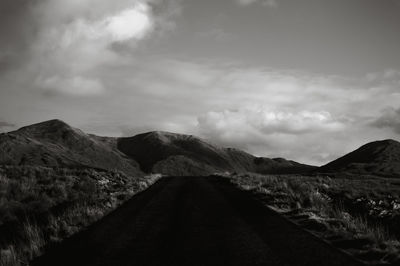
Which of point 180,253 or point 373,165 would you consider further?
point 373,165

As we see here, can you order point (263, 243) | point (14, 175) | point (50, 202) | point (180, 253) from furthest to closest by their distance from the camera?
point (14, 175) < point (50, 202) < point (263, 243) < point (180, 253)

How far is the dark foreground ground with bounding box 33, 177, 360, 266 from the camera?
28.3ft

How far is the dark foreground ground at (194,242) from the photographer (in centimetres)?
864

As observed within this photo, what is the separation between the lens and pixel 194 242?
10375 mm

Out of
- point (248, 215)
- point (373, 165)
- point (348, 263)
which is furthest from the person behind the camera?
point (373, 165)

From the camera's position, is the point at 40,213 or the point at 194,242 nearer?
the point at 194,242

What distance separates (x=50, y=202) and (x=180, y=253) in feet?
42.2

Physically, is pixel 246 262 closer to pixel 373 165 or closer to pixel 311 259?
pixel 311 259

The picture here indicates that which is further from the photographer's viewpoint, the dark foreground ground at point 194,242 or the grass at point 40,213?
the grass at point 40,213

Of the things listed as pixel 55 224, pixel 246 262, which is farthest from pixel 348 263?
pixel 55 224

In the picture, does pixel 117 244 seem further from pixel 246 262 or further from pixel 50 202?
pixel 50 202

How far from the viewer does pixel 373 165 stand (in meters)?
179

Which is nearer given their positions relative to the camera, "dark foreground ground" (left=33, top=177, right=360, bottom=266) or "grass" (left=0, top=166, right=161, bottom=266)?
"dark foreground ground" (left=33, top=177, right=360, bottom=266)

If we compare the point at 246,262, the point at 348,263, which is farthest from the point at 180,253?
the point at 348,263
